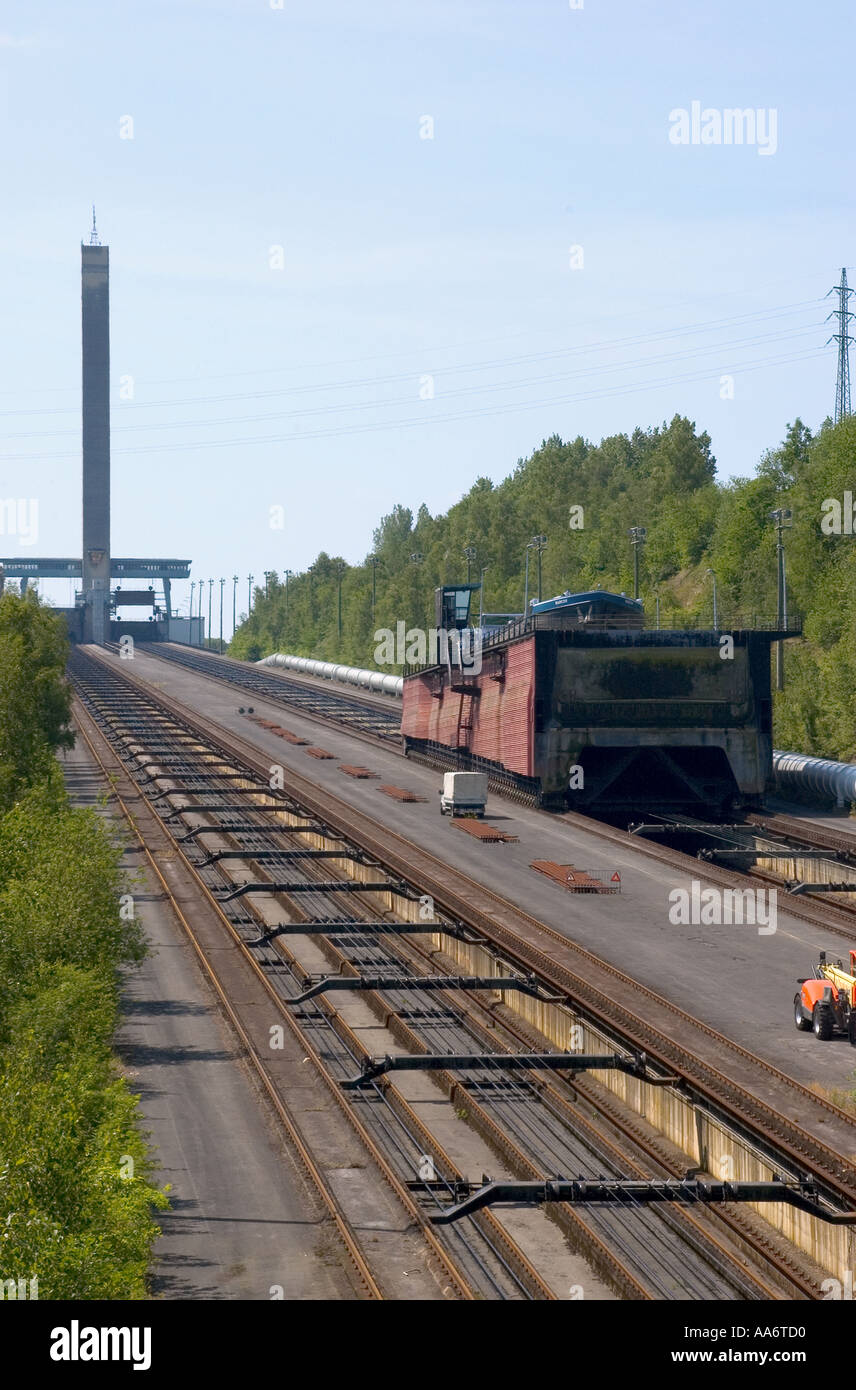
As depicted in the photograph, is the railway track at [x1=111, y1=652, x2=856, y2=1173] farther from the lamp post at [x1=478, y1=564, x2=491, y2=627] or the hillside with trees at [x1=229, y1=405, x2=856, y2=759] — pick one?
the lamp post at [x1=478, y1=564, x2=491, y2=627]

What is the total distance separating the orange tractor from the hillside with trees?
3784cm

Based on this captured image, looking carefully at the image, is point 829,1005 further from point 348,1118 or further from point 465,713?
point 465,713

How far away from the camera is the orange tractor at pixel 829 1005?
104 ft

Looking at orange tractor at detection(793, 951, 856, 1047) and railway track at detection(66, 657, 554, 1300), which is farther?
orange tractor at detection(793, 951, 856, 1047)

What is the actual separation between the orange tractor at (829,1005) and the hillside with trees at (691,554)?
37.8 meters

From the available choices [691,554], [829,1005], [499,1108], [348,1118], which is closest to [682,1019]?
[829,1005]

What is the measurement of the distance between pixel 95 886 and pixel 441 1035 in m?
8.12

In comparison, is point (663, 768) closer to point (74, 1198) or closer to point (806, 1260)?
point (806, 1260)

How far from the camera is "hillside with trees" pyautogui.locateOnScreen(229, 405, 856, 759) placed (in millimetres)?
81250

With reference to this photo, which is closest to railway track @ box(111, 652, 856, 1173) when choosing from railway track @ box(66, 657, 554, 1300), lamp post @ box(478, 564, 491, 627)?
railway track @ box(66, 657, 554, 1300)

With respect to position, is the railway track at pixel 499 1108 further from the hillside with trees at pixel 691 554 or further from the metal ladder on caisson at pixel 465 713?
the hillside with trees at pixel 691 554

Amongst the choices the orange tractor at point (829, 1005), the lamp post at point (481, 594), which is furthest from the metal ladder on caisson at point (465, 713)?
the orange tractor at point (829, 1005)

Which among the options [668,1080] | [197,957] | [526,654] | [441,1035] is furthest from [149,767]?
[668,1080]

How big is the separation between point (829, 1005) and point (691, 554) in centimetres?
12282
